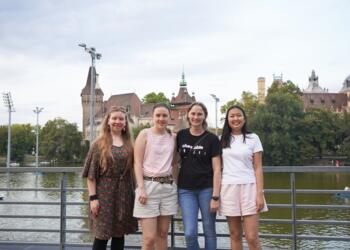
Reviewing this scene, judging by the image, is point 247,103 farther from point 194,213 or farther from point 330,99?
point 194,213

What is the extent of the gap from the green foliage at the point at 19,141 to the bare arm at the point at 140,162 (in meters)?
77.5

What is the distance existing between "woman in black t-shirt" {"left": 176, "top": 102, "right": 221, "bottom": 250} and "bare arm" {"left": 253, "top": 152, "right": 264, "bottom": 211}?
34 centimetres

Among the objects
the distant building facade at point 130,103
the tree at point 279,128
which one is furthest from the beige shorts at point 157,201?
the distant building facade at point 130,103

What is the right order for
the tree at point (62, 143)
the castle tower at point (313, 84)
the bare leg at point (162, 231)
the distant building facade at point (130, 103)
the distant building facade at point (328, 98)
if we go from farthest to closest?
the castle tower at point (313, 84)
the distant building facade at point (328, 98)
the distant building facade at point (130, 103)
the tree at point (62, 143)
the bare leg at point (162, 231)

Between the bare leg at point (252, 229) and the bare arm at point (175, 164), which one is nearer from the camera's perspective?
the bare leg at point (252, 229)

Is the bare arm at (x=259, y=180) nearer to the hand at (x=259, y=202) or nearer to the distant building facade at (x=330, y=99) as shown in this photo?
the hand at (x=259, y=202)

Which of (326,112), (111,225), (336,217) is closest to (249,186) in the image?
(111,225)

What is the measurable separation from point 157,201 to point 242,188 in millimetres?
762

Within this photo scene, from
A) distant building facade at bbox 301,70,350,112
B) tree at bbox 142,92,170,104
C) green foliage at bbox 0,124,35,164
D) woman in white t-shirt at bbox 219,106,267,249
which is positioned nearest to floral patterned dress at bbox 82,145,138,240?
woman in white t-shirt at bbox 219,106,267,249

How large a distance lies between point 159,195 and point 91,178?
2.14 ft

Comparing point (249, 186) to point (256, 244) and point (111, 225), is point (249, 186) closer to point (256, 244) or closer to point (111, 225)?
point (256, 244)

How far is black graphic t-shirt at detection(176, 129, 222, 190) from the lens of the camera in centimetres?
386

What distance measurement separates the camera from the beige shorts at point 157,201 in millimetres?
3816

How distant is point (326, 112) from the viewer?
58438 mm
